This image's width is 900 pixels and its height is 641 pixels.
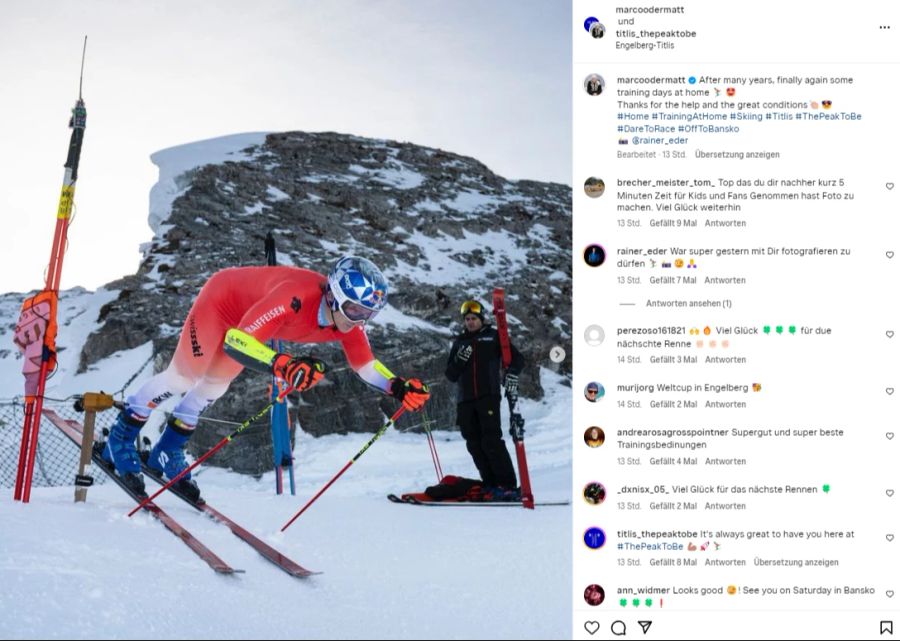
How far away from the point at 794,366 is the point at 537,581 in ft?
5.41

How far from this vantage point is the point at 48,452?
12211 mm

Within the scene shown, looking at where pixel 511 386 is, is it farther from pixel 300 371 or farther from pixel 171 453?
pixel 171 453

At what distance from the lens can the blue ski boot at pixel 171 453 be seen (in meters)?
5.61

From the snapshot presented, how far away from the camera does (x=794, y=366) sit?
3.20m

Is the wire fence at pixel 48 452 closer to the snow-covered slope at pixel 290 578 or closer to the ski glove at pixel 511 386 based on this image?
the snow-covered slope at pixel 290 578

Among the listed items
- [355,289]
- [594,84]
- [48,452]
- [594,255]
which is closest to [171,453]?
[355,289]

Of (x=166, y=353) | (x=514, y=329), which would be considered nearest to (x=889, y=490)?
(x=166, y=353)

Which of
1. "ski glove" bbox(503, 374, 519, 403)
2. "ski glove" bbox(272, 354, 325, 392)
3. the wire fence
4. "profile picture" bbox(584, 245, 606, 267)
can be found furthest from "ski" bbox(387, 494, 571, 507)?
the wire fence

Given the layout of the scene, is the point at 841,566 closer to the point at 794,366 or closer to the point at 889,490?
the point at 889,490

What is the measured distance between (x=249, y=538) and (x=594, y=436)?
7.88 feet

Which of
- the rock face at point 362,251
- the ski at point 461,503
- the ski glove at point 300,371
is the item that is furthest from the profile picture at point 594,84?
the rock face at point 362,251

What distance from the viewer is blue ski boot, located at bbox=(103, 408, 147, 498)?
18.2 feet

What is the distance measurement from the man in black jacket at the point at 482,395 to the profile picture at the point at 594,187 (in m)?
3.76

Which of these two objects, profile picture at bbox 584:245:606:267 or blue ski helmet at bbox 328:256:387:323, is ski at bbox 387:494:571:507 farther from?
profile picture at bbox 584:245:606:267
